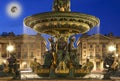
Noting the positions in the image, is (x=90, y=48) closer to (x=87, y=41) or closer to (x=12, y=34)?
(x=87, y=41)

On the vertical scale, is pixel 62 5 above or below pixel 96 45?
below

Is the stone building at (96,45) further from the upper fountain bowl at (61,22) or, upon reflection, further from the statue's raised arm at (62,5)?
the upper fountain bowl at (61,22)

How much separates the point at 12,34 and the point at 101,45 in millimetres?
26824

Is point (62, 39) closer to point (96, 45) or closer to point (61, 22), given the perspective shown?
point (61, 22)

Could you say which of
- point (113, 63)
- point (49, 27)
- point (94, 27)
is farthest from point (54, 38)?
point (113, 63)

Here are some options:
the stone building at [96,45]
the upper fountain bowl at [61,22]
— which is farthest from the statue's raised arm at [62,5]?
the stone building at [96,45]

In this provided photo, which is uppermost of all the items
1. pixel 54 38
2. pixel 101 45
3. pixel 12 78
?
pixel 101 45

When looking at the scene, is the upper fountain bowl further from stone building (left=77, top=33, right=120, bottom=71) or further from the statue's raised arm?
stone building (left=77, top=33, right=120, bottom=71)

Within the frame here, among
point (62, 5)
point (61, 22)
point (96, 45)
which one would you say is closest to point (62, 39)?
point (61, 22)

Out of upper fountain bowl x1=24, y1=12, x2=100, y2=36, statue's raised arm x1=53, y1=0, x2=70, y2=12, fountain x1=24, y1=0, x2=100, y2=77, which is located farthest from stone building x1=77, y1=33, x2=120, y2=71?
fountain x1=24, y1=0, x2=100, y2=77

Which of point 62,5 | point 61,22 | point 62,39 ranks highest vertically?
point 62,5

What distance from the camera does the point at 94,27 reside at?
799 inches

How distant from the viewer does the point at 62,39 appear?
18641 mm

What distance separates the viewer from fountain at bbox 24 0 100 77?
57.7 feet
